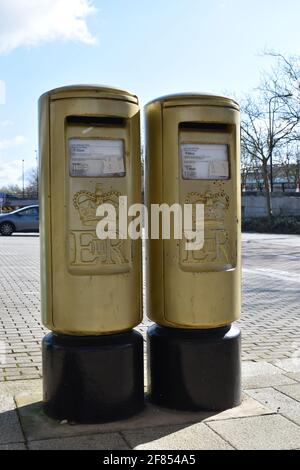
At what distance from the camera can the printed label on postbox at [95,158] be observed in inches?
140

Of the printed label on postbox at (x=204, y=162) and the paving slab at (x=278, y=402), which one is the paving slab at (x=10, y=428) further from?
the printed label on postbox at (x=204, y=162)

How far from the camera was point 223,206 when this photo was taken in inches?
149

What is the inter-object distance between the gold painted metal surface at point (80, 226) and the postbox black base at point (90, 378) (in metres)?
0.09

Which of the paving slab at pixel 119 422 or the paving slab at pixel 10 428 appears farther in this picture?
the paving slab at pixel 119 422

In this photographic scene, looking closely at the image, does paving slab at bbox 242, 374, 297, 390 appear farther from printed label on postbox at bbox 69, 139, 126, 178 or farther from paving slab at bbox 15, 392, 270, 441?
printed label on postbox at bbox 69, 139, 126, 178

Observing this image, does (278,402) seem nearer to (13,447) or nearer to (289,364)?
(289,364)

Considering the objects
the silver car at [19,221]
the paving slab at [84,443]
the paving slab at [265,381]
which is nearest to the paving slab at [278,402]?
the paving slab at [265,381]

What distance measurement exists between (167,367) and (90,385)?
56 cm

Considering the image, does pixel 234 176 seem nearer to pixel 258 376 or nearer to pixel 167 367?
pixel 167 367

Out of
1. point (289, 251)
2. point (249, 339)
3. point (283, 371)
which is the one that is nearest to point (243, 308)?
point (249, 339)

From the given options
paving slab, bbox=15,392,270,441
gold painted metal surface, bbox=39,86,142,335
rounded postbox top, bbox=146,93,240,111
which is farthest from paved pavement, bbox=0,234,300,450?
rounded postbox top, bbox=146,93,240,111

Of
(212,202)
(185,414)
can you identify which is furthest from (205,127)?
(185,414)

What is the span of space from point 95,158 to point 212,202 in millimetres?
821

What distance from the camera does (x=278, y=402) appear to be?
395 centimetres
